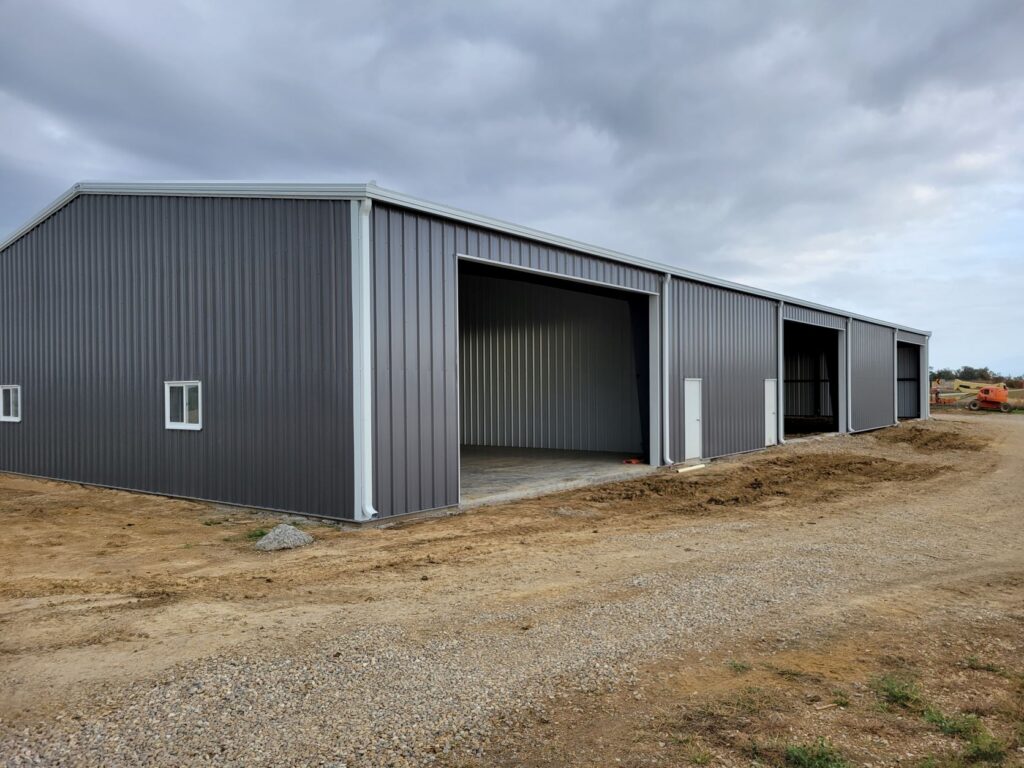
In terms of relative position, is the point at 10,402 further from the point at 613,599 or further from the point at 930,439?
the point at 930,439

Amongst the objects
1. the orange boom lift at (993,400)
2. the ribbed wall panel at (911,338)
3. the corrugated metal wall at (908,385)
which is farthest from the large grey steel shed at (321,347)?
the orange boom lift at (993,400)

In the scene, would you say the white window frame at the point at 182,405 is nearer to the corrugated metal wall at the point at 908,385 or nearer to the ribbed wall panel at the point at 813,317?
the ribbed wall panel at the point at 813,317

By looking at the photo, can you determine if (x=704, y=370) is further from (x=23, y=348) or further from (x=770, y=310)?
(x=23, y=348)

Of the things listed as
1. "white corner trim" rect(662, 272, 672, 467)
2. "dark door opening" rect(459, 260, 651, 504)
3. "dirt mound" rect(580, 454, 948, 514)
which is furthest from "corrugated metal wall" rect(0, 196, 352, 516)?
"white corner trim" rect(662, 272, 672, 467)

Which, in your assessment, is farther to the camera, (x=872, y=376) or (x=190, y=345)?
(x=872, y=376)

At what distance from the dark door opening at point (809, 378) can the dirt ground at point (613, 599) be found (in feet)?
51.1

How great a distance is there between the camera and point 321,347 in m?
9.82

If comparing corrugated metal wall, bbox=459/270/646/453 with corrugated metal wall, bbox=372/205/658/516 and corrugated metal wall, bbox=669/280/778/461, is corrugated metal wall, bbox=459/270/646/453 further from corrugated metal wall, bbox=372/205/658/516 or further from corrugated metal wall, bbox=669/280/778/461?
corrugated metal wall, bbox=372/205/658/516

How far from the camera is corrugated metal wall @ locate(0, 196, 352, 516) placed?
9883 millimetres

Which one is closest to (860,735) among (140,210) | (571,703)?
(571,703)

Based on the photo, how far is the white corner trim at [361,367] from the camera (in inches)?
370

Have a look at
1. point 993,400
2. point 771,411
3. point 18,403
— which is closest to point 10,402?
point 18,403

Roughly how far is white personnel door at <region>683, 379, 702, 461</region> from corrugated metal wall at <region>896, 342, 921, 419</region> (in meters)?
22.4

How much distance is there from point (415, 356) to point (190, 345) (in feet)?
13.7
